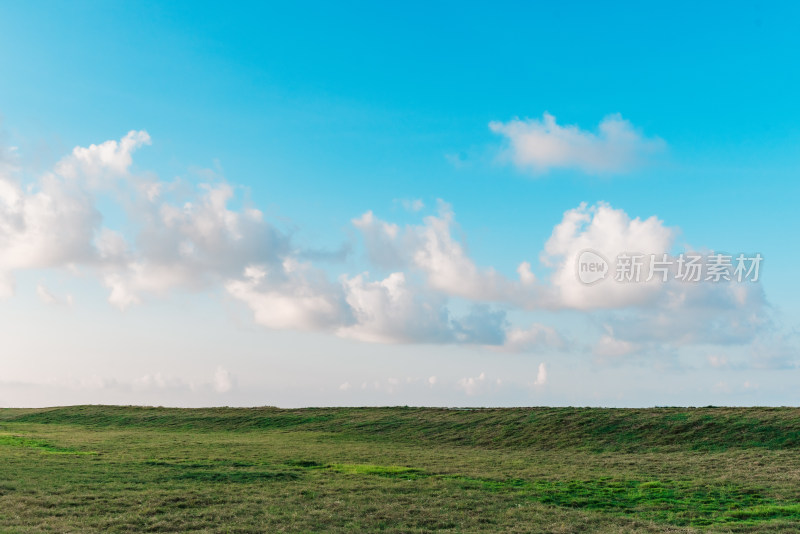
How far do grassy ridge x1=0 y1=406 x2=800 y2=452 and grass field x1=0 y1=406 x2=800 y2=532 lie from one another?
236 mm

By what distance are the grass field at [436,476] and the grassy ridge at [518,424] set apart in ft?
0.78

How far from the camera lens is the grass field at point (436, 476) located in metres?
19.2

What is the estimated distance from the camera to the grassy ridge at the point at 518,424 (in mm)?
Result: 41906

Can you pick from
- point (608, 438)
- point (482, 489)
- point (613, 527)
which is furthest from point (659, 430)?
point (613, 527)

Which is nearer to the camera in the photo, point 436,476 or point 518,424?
point 436,476

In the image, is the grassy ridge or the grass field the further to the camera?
the grassy ridge

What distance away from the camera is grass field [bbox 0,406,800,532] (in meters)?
19.2

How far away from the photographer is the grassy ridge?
137 feet

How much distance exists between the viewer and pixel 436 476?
28219mm

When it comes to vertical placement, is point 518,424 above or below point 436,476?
above

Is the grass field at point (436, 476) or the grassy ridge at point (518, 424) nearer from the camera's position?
the grass field at point (436, 476)

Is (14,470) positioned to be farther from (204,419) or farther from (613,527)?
(204,419)

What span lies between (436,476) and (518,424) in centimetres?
2398

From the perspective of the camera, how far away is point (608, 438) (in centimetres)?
4425
